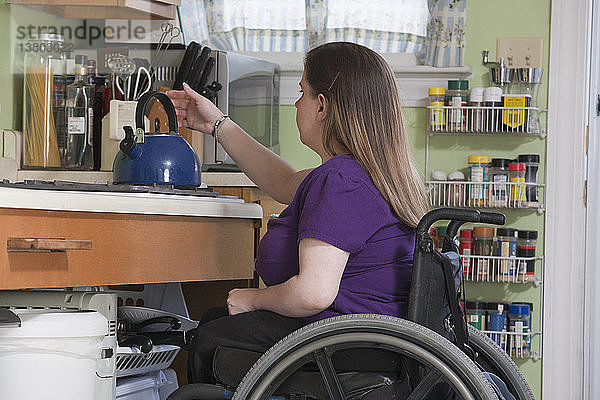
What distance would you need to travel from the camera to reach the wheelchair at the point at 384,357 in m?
1.26

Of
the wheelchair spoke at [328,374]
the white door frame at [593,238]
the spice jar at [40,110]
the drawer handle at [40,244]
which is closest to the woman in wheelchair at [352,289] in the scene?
the wheelchair spoke at [328,374]

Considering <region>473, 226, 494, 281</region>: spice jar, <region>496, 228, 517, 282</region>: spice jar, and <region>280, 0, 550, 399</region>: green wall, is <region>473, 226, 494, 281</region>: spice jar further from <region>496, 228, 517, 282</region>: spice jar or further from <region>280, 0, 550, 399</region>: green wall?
<region>280, 0, 550, 399</region>: green wall

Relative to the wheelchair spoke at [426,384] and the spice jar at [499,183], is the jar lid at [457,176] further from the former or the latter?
the wheelchair spoke at [426,384]

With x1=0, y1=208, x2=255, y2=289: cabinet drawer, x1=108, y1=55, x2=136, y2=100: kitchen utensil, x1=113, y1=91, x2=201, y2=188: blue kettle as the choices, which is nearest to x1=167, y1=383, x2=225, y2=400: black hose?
x1=0, y1=208, x2=255, y2=289: cabinet drawer

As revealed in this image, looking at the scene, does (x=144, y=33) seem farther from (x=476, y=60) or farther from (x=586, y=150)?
(x=586, y=150)

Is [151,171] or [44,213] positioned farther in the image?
[151,171]

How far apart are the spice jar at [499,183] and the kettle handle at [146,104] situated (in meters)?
1.31

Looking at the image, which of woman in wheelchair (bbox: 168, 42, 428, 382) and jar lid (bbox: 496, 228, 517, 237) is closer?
woman in wheelchair (bbox: 168, 42, 428, 382)

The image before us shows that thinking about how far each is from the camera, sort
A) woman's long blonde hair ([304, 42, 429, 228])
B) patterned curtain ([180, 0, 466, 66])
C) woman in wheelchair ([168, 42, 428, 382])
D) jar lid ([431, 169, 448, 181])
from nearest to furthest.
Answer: woman in wheelchair ([168, 42, 428, 382])
woman's long blonde hair ([304, 42, 429, 228])
jar lid ([431, 169, 448, 181])
patterned curtain ([180, 0, 466, 66])

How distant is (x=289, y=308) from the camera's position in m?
1.41

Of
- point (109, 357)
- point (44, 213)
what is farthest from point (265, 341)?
point (44, 213)

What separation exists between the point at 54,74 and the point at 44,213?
1.37 m

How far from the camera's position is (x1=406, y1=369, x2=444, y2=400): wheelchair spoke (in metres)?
1.27

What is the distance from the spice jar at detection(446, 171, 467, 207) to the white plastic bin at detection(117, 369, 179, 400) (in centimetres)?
127
